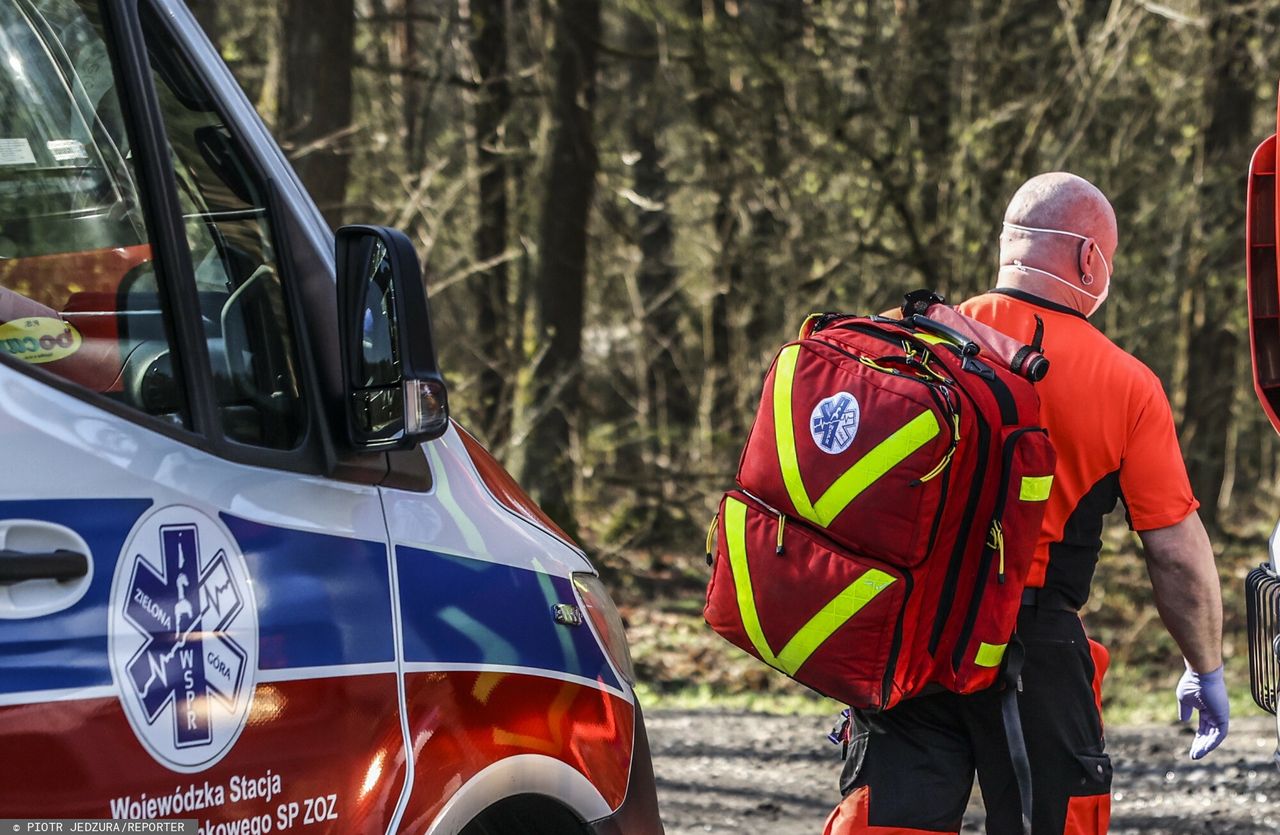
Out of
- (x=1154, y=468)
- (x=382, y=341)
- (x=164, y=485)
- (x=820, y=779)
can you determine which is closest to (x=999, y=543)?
(x=1154, y=468)

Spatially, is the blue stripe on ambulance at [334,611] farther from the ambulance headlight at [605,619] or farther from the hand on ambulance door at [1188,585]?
the hand on ambulance door at [1188,585]

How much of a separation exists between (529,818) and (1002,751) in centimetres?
115

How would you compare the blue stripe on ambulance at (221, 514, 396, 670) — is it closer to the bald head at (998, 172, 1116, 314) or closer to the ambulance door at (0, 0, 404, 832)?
the ambulance door at (0, 0, 404, 832)

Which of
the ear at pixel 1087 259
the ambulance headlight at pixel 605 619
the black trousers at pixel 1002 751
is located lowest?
the black trousers at pixel 1002 751

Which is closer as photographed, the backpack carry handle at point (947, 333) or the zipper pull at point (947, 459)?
the zipper pull at point (947, 459)

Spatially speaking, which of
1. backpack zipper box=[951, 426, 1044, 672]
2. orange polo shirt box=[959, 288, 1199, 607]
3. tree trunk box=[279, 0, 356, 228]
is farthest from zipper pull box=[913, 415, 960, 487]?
tree trunk box=[279, 0, 356, 228]

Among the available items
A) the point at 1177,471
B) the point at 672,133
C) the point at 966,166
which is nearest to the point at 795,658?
the point at 1177,471

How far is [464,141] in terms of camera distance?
38.9 feet

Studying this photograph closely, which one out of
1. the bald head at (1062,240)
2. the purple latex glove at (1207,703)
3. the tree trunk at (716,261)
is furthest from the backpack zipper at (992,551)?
the tree trunk at (716,261)

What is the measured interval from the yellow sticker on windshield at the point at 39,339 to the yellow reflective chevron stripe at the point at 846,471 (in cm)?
149

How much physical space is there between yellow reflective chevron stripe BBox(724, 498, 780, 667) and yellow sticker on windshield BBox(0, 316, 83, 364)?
1.51 meters

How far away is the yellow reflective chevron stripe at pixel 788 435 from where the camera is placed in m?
3.06

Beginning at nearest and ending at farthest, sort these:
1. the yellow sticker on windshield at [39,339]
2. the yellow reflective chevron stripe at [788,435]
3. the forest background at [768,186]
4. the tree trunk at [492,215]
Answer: the yellow sticker on windshield at [39,339] → the yellow reflective chevron stripe at [788,435] → the forest background at [768,186] → the tree trunk at [492,215]

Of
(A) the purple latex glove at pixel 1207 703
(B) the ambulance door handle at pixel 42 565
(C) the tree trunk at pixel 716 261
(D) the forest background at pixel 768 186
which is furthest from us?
(C) the tree trunk at pixel 716 261
